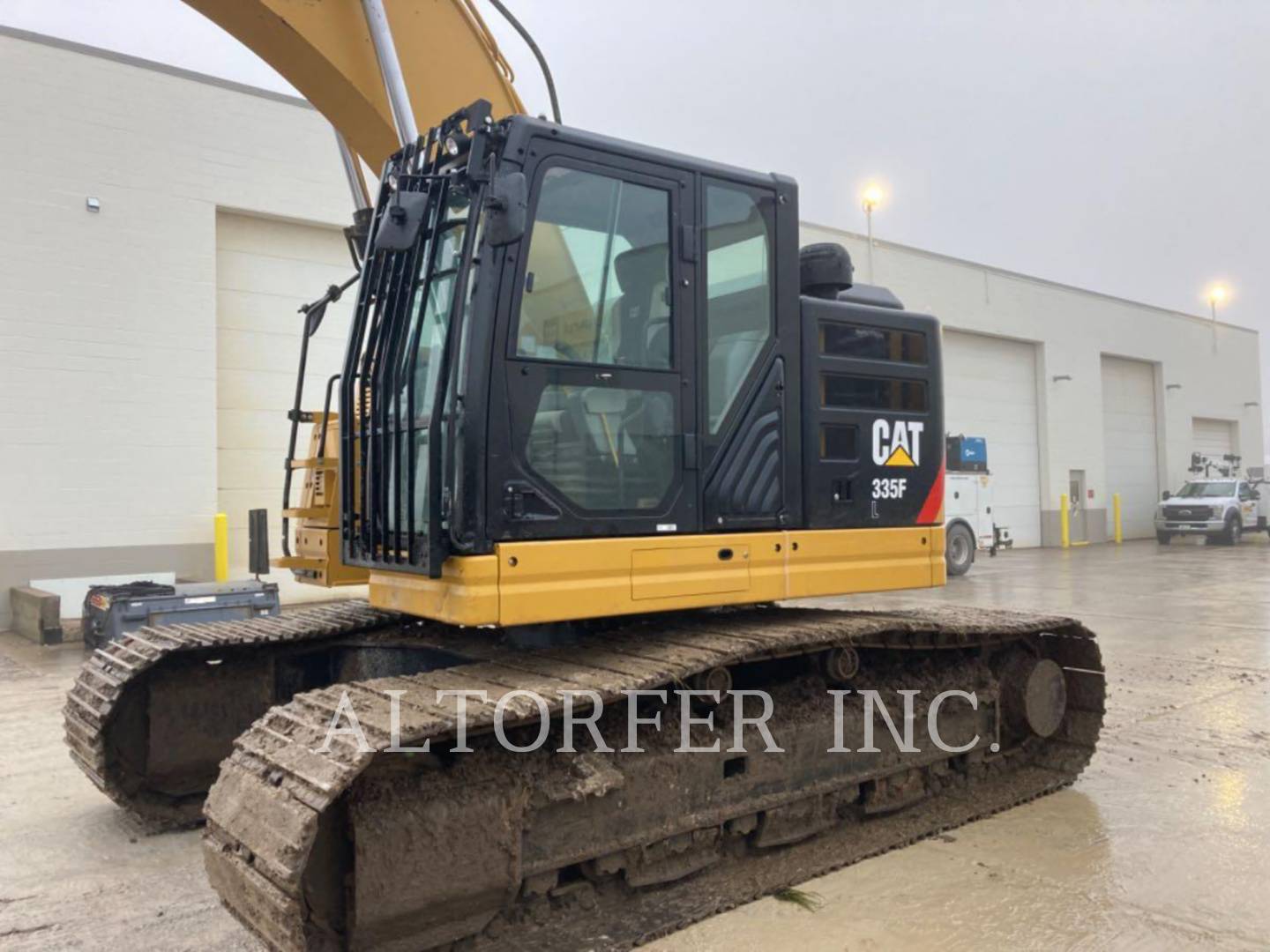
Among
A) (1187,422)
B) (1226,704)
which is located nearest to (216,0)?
(1226,704)

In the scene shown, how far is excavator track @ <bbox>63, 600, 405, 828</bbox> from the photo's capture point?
4.75 meters

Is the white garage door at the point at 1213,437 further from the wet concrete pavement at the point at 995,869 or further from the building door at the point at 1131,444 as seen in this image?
the wet concrete pavement at the point at 995,869

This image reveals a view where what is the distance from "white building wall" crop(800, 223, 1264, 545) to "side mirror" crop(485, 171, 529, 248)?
19374 mm

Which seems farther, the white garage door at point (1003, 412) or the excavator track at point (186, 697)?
the white garage door at point (1003, 412)

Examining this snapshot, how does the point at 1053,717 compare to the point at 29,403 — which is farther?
the point at 29,403

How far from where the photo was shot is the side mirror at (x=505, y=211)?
3.51m

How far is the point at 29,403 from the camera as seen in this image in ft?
40.9

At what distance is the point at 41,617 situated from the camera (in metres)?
11.2

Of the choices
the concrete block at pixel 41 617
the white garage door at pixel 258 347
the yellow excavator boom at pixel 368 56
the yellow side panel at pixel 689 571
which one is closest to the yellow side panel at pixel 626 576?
the yellow side panel at pixel 689 571

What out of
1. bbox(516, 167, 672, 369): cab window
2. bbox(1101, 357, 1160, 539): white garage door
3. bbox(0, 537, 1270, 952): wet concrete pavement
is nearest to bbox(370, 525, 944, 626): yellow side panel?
bbox(516, 167, 672, 369): cab window

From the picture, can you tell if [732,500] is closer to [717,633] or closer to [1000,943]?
[717,633]

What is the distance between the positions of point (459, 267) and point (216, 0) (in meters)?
2.38

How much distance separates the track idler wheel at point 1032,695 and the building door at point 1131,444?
89.0ft

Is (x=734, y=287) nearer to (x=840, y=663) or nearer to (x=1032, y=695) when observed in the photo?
(x=840, y=663)
